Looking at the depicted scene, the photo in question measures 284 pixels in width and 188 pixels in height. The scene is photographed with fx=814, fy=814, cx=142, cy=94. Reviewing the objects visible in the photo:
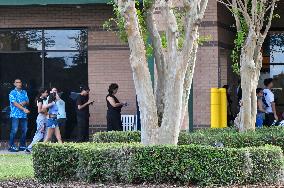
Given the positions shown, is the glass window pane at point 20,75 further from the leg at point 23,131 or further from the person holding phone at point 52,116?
the person holding phone at point 52,116

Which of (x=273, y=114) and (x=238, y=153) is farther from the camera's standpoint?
(x=273, y=114)

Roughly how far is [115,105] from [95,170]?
9.10 meters

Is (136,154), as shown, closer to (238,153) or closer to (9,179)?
(238,153)

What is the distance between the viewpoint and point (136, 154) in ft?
38.3

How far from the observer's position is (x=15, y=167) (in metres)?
16.0

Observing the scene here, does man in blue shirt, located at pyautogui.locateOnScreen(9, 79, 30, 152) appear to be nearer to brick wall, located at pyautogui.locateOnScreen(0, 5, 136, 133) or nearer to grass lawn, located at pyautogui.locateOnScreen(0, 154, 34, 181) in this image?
grass lawn, located at pyautogui.locateOnScreen(0, 154, 34, 181)

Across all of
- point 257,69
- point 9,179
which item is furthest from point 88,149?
point 257,69

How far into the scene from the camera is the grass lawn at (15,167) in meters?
13.8

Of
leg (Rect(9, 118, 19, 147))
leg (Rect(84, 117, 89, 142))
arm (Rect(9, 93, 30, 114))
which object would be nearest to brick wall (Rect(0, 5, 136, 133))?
leg (Rect(84, 117, 89, 142))

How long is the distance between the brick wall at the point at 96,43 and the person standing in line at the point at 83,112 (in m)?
0.50

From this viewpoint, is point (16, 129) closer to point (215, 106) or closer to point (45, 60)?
point (45, 60)

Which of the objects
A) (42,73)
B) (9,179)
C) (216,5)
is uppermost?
(216,5)

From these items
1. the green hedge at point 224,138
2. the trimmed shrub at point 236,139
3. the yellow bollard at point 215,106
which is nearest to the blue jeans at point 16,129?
the yellow bollard at point 215,106

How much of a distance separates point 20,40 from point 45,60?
95 cm
